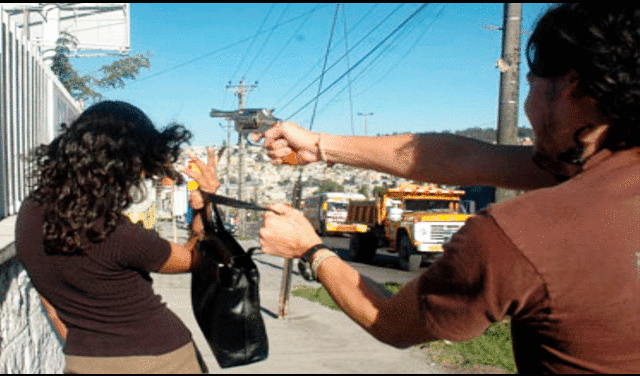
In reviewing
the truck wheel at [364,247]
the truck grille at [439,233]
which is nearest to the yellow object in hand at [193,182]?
the truck grille at [439,233]

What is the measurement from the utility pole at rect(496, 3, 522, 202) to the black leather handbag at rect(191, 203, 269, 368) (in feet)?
21.1

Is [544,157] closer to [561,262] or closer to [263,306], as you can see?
[561,262]

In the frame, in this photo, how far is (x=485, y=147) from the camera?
2.16 m

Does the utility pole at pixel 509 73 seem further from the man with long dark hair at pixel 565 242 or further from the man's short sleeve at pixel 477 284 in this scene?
the man's short sleeve at pixel 477 284

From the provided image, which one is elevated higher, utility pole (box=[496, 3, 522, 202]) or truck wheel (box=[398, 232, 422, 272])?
utility pole (box=[496, 3, 522, 202])

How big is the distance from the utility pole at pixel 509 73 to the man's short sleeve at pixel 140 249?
6603 millimetres

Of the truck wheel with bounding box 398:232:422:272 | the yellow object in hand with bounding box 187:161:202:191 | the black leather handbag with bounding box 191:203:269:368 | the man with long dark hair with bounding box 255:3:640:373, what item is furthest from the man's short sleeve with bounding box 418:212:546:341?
the truck wheel with bounding box 398:232:422:272

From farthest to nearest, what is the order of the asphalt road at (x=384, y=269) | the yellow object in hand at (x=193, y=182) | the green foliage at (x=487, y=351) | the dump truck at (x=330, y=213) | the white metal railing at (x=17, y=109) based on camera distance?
the dump truck at (x=330, y=213) → the asphalt road at (x=384, y=269) → the green foliage at (x=487, y=351) → the white metal railing at (x=17, y=109) → the yellow object in hand at (x=193, y=182)

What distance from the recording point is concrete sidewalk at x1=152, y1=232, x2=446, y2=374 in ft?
19.6

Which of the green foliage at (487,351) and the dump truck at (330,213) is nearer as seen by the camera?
the green foliage at (487,351)

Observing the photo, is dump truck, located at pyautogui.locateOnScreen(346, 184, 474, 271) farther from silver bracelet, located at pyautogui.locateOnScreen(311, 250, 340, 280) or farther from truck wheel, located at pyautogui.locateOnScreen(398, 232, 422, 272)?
silver bracelet, located at pyautogui.locateOnScreen(311, 250, 340, 280)

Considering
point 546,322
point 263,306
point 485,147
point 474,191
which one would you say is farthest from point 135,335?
→ point 474,191

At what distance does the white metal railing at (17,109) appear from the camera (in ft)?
12.2

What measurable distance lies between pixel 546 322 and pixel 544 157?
1.38 ft
